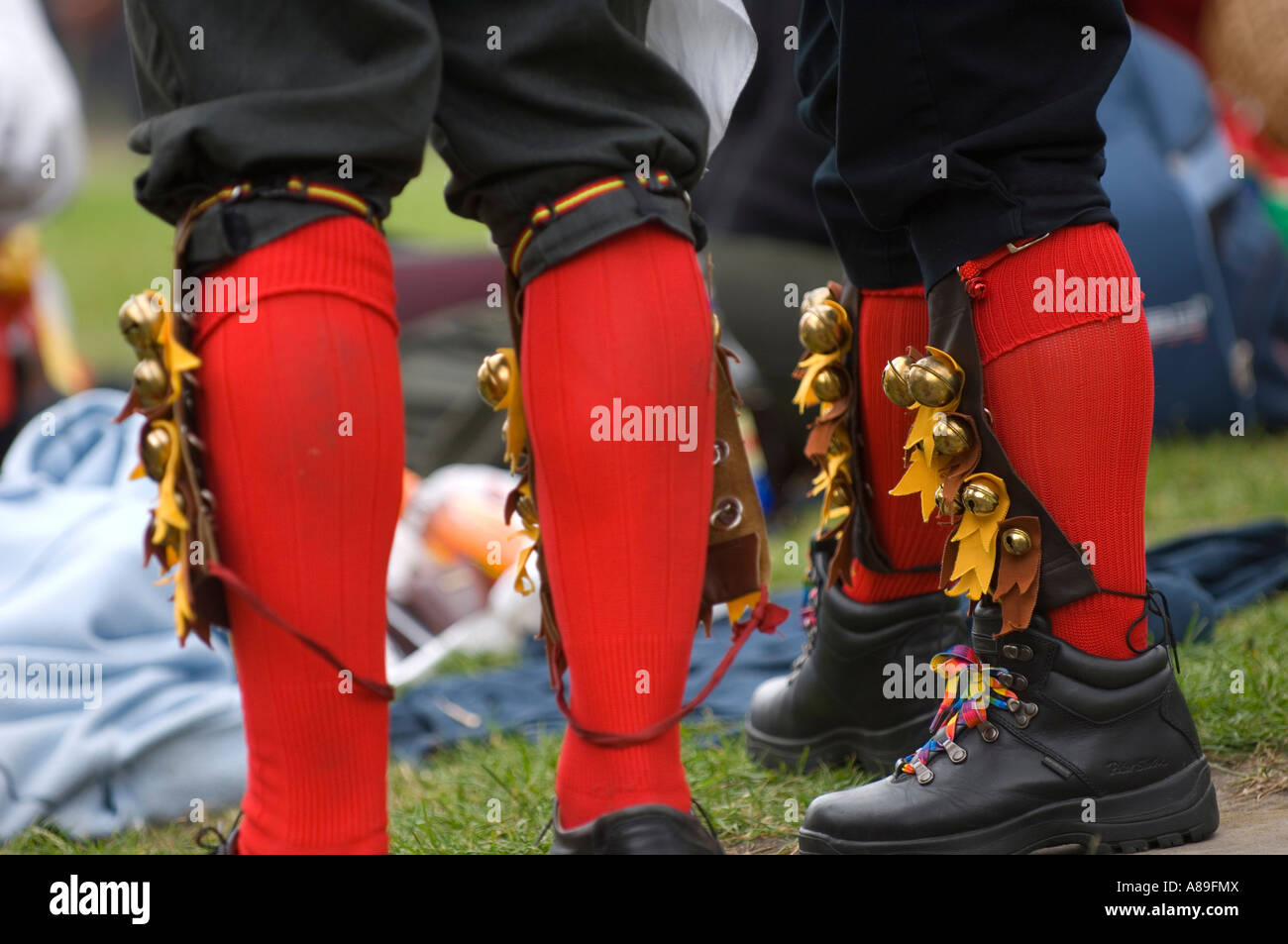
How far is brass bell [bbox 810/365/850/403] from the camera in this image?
1582mm

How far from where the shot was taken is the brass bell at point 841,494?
161 cm

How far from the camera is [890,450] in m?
1.56

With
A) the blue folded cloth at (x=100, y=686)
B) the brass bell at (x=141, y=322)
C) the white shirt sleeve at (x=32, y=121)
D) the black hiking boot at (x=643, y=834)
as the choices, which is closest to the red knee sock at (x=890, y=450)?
the black hiking boot at (x=643, y=834)

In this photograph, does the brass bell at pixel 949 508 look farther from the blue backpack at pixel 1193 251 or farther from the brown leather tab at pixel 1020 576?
the blue backpack at pixel 1193 251

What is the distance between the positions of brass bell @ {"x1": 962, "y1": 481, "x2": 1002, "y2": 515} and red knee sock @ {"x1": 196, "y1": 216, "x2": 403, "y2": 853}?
19.5 inches

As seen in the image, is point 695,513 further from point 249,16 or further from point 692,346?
point 249,16

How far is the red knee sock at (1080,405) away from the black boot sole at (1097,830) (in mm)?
132

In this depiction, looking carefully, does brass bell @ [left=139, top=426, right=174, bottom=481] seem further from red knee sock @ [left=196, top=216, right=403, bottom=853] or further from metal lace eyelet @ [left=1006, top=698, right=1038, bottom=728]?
metal lace eyelet @ [left=1006, top=698, right=1038, bottom=728]

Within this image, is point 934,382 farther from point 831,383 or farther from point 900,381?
point 831,383

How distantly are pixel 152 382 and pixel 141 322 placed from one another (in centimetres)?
6

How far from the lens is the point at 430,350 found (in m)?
3.54

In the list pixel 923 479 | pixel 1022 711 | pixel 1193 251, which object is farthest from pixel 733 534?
pixel 1193 251
